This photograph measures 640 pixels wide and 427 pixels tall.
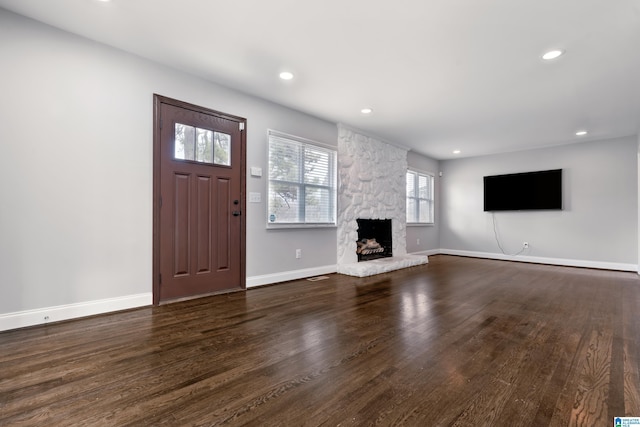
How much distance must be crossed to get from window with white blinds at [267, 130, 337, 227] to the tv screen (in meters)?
4.19

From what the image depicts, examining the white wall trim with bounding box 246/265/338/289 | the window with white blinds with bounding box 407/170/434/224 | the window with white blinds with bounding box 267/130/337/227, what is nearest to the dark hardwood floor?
the white wall trim with bounding box 246/265/338/289

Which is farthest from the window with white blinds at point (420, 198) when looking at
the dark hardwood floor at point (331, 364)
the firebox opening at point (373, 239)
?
the dark hardwood floor at point (331, 364)

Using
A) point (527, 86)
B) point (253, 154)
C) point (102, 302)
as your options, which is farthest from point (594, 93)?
point (102, 302)

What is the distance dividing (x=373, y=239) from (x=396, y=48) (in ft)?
12.4

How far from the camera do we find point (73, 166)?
8.55 feet

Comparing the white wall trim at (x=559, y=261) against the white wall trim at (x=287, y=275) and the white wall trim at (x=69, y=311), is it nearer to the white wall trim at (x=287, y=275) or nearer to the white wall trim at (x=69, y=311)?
the white wall trim at (x=287, y=275)

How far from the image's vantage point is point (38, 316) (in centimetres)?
243

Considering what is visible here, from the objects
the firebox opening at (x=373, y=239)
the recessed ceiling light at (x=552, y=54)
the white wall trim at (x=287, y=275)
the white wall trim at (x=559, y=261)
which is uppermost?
the recessed ceiling light at (x=552, y=54)

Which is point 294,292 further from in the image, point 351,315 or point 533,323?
point 533,323

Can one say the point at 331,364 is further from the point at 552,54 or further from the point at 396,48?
the point at 552,54

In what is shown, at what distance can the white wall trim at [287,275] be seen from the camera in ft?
12.5

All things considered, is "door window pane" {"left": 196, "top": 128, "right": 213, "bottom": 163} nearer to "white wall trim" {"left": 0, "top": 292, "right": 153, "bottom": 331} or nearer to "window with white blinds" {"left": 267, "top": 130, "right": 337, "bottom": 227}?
"window with white blinds" {"left": 267, "top": 130, "right": 337, "bottom": 227}

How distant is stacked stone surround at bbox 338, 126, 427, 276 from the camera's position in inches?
196

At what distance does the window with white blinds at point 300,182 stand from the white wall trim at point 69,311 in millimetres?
1705
